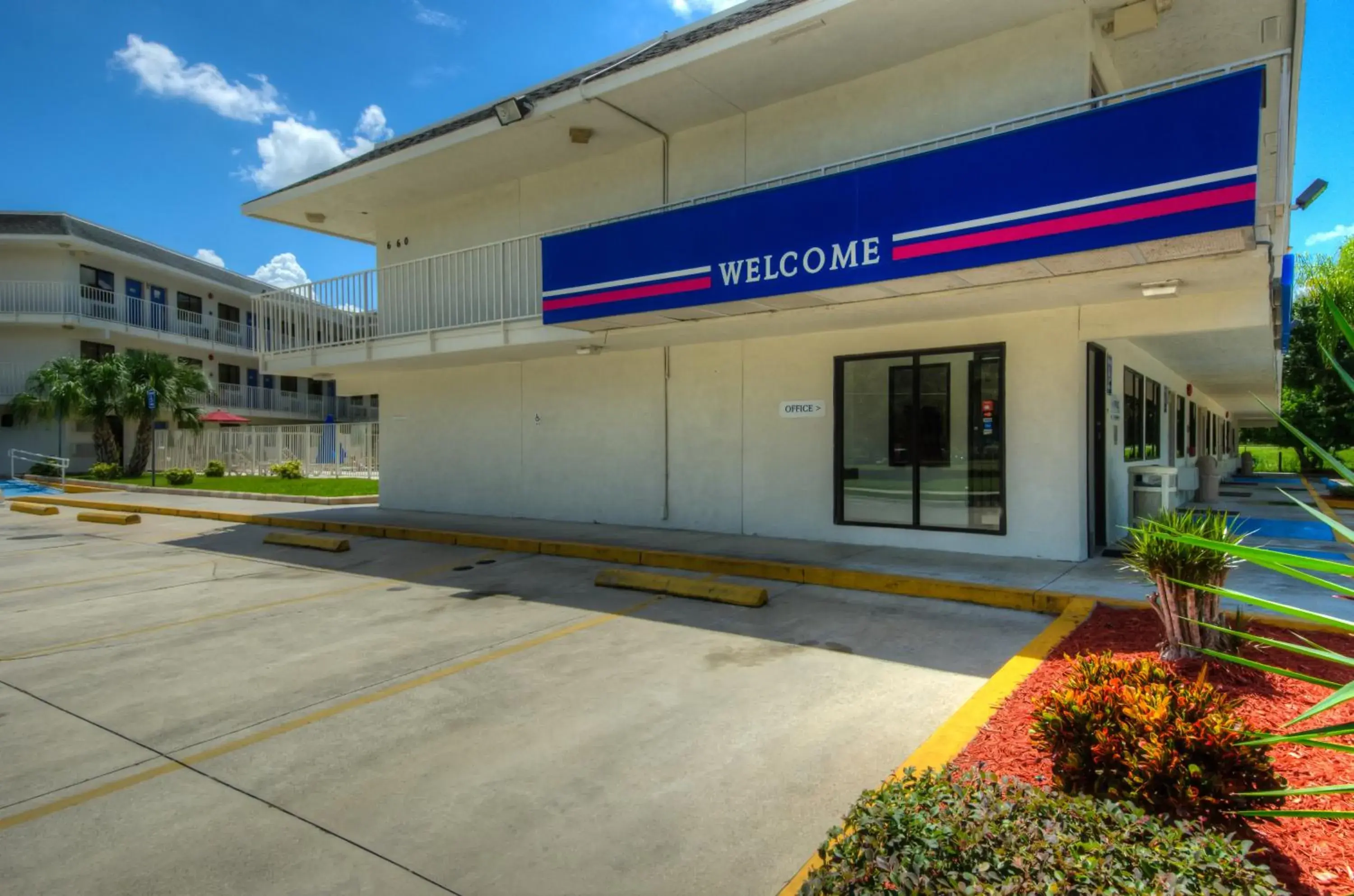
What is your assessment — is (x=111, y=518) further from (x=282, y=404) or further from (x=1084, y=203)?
(x=282, y=404)

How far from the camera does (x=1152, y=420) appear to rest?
566 inches

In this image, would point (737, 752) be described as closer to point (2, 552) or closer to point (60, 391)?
point (2, 552)

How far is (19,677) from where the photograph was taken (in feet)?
20.0

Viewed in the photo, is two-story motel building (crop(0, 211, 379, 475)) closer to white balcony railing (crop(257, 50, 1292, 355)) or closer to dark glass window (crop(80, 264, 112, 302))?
dark glass window (crop(80, 264, 112, 302))

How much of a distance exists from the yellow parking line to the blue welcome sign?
7535 mm

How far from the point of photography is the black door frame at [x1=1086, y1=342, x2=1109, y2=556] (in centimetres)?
981

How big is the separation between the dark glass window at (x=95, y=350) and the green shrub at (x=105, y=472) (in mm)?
8435

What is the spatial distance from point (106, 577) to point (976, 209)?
11.8 meters

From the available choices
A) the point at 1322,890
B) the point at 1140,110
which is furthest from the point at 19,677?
the point at 1140,110

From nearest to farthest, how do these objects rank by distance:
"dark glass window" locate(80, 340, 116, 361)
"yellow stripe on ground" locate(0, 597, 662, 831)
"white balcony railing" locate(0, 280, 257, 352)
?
"yellow stripe on ground" locate(0, 597, 662, 831), "white balcony railing" locate(0, 280, 257, 352), "dark glass window" locate(80, 340, 116, 361)

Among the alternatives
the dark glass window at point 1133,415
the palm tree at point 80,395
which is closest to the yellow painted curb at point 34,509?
the palm tree at point 80,395

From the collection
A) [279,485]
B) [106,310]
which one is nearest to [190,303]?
[106,310]

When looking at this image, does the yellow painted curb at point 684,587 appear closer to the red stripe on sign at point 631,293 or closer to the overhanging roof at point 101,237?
the red stripe on sign at point 631,293

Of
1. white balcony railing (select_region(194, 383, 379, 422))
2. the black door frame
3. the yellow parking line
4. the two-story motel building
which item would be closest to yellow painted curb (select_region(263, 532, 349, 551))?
the yellow parking line
